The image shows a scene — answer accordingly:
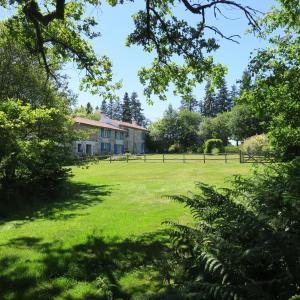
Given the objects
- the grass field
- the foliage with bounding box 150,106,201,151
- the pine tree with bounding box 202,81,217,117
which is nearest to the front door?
the foliage with bounding box 150,106,201,151

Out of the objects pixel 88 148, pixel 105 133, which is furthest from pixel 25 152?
pixel 105 133

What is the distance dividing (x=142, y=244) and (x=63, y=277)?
7.59ft

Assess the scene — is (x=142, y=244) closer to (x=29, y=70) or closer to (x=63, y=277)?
(x=63, y=277)

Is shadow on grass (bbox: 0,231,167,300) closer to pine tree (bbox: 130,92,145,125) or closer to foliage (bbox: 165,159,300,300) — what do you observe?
foliage (bbox: 165,159,300,300)

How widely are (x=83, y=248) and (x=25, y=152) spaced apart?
649 cm

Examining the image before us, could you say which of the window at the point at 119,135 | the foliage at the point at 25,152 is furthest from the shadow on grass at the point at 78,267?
the window at the point at 119,135

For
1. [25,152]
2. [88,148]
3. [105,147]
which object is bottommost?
[25,152]

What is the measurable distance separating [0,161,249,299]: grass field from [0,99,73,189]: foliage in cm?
134

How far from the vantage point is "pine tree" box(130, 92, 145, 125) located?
12362 cm

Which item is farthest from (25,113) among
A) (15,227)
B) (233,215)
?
(233,215)

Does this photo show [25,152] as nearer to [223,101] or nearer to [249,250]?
[249,250]

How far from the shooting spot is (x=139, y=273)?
6.04 metres

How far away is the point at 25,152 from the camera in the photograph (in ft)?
42.1

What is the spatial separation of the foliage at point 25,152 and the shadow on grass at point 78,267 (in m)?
4.88
